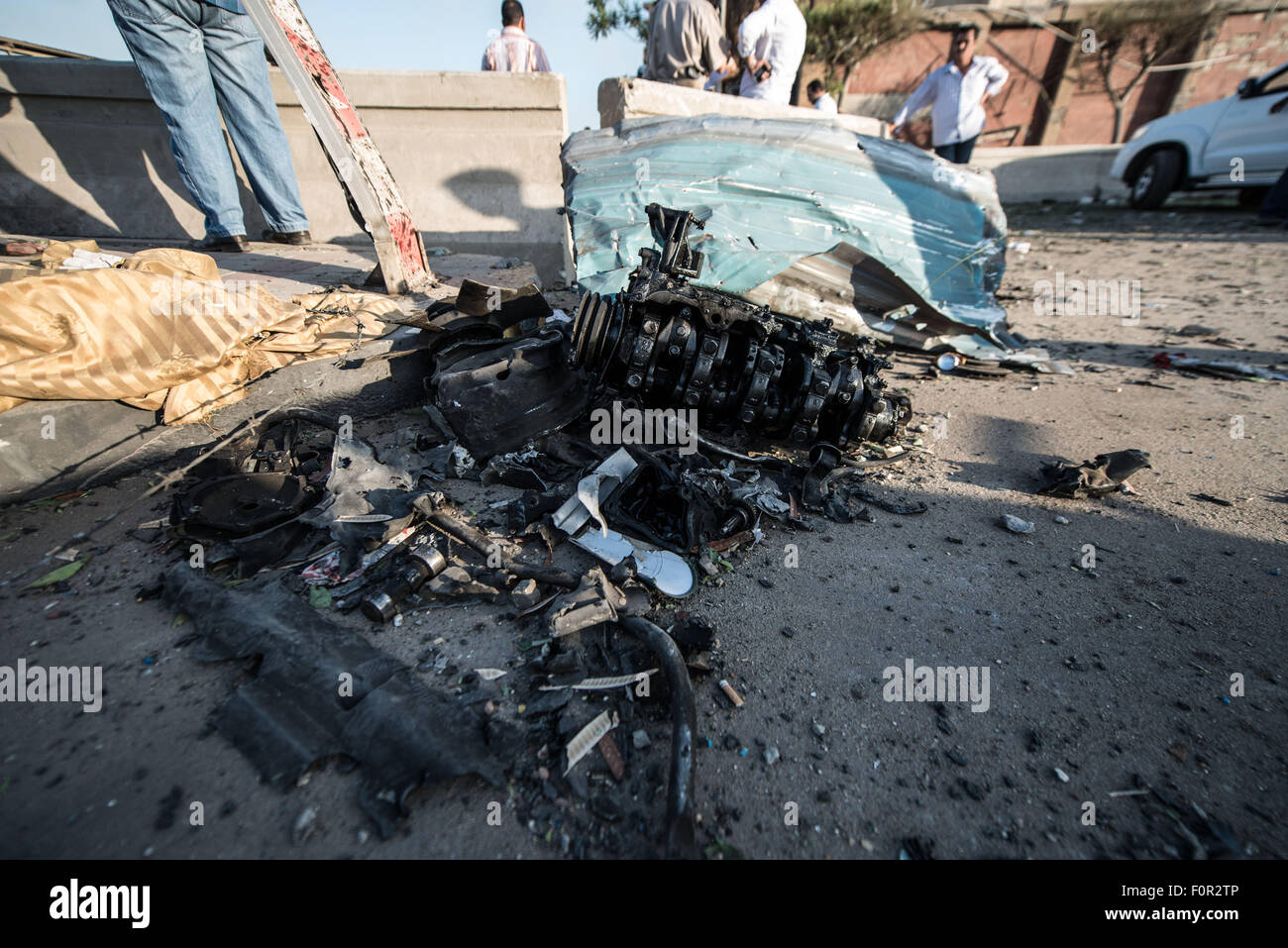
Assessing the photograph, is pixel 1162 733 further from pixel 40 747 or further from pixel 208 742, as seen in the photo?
pixel 40 747

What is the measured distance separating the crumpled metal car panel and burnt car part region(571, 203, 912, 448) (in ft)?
5.65

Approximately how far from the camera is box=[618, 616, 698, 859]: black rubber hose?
1.43 m

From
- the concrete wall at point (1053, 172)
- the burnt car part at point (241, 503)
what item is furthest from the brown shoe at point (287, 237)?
the concrete wall at point (1053, 172)

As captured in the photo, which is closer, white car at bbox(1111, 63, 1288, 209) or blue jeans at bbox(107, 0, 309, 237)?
blue jeans at bbox(107, 0, 309, 237)

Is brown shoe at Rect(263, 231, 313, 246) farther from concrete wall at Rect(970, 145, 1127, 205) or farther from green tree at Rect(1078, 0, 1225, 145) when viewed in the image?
green tree at Rect(1078, 0, 1225, 145)

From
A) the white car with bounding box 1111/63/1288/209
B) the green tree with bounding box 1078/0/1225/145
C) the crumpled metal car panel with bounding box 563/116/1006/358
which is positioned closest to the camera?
the crumpled metal car panel with bounding box 563/116/1006/358

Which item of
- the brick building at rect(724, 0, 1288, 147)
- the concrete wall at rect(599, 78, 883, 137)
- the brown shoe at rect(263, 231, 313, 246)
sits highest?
→ the brick building at rect(724, 0, 1288, 147)

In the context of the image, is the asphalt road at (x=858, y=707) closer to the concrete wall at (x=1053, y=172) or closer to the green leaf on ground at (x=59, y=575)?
the green leaf on ground at (x=59, y=575)

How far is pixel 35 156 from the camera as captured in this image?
5.55 m

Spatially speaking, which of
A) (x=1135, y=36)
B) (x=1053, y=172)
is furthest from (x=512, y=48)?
(x=1135, y=36)

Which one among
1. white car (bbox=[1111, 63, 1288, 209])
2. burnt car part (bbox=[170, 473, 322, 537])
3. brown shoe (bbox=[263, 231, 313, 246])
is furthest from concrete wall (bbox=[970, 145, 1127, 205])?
burnt car part (bbox=[170, 473, 322, 537])

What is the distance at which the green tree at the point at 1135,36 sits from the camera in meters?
17.5

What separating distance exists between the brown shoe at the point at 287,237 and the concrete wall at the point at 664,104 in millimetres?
3792
